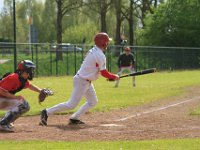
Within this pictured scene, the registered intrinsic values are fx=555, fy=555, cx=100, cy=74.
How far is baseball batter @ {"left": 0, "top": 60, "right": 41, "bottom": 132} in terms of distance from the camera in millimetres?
11211

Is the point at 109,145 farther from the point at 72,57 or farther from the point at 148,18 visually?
the point at 148,18

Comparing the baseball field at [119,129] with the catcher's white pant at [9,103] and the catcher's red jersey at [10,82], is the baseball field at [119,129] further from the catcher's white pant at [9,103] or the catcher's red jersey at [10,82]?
the catcher's red jersey at [10,82]

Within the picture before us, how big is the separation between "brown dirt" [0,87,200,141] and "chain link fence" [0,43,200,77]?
1014 inches

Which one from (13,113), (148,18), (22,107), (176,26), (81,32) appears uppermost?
(148,18)

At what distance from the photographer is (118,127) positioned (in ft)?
39.8

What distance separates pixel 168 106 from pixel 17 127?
6446 millimetres

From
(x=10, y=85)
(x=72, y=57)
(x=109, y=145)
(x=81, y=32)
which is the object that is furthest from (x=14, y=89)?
(x=81, y=32)

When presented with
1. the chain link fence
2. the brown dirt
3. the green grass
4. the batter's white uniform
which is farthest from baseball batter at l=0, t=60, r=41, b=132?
the chain link fence

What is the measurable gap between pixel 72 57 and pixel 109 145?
37.4 metres

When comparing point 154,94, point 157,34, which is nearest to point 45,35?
point 157,34

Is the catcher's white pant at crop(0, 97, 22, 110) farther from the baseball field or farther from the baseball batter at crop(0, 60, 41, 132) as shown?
the baseball field

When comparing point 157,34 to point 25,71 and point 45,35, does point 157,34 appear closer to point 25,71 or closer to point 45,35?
point 45,35

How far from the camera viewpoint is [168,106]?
17188 millimetres

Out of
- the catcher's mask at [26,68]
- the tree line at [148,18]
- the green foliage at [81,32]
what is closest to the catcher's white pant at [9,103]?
the catcher's mask at [26,68]
